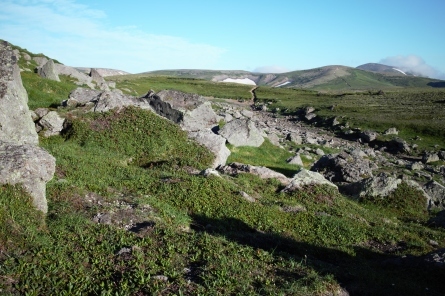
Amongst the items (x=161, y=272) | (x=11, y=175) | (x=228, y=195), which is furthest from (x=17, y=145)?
(x=228, y=195)

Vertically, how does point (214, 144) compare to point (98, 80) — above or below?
below

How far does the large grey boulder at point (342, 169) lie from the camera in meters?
34.4

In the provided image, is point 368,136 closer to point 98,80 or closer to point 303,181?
point 303,181

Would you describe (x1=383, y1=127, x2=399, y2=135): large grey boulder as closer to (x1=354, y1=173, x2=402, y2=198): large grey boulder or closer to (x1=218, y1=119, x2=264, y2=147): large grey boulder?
(x1=218, y1=119, x2=264, y2=147): large grey boulder

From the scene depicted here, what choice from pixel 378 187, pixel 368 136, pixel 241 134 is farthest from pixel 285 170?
pixel 368 136

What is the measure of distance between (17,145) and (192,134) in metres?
18.9

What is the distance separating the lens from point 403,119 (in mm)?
92000

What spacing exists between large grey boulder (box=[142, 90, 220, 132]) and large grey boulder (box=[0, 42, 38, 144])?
1857 centimetres

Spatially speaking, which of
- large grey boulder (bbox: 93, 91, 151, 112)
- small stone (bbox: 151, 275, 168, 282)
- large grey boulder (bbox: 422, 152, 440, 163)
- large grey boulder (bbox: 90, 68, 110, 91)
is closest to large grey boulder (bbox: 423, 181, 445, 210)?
large grey boulder (bbox: 422, 152, 440, 163)

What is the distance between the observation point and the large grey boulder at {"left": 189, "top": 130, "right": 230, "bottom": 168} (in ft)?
101

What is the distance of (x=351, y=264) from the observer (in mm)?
15961

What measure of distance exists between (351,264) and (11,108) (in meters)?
21.6

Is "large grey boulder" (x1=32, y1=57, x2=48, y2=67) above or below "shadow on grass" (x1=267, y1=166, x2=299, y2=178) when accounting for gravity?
above

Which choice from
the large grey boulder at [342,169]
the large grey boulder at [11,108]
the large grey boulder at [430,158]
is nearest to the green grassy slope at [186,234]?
the large grey boulder at [11,108]
